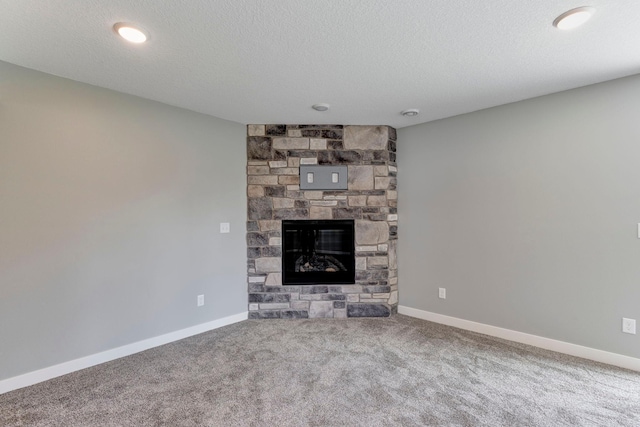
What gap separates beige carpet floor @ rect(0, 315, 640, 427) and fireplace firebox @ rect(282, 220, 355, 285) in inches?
35.8

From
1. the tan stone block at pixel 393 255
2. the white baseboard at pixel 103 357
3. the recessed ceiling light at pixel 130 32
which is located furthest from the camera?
the tan stone block at pixel 393 255

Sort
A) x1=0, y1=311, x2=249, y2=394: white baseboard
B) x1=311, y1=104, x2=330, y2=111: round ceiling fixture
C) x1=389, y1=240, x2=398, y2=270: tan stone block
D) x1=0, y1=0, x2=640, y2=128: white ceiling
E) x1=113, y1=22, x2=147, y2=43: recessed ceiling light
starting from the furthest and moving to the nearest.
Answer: x1=389, y1=240, x2=398, y2=270: tan stone block < x1=311, y1=104, x2=330, y2=111: round ceiling fixture < x1=0, y1=311, x2=249, y2=394: white baseboard < x1=113, y1=22, x2=147, y2=43: recessed ceiling light < x1=0, y1=0, x2=640, y2=128: white ceiling

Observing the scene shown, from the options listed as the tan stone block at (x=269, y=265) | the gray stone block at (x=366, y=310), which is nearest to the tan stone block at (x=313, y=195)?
the tan stone block at (x=269, y=265)

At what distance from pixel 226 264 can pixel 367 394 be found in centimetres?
216

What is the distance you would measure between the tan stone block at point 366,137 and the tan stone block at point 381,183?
0.37 meters

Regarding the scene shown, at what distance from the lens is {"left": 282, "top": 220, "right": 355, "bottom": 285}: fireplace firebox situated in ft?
12.6

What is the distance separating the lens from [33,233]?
2.37 meters

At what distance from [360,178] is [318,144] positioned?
66 cm

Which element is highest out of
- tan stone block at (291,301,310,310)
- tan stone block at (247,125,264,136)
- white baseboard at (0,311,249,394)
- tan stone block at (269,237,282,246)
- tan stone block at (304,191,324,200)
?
tan stone block at (247,125,264,136)

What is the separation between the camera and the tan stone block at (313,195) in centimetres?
378

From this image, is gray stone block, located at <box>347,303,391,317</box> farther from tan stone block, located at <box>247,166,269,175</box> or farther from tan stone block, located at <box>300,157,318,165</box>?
tan stone block, located at <box>247,166,269,175</box>

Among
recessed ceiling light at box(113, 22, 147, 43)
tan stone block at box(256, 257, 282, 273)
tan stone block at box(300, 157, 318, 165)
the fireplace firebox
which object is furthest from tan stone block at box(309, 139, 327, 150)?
recessed ceiling light at box(113, 22, 147, 43)

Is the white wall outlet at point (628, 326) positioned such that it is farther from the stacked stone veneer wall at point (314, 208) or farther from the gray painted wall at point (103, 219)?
the gray painted wall at point (103, 219)

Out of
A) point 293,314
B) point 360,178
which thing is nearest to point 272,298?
point 293,314
